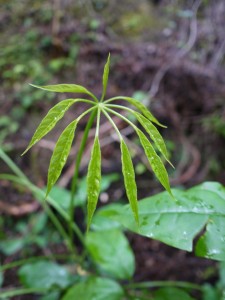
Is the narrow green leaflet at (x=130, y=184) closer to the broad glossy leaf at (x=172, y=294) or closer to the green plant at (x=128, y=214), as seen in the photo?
A: the green plant at (x=128, y=214)

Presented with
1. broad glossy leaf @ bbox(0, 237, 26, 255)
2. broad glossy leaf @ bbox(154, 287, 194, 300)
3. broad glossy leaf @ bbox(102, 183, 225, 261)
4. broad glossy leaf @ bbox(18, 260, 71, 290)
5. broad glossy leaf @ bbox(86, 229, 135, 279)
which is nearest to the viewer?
broad glossy leaf @ bbox(102, 183, 225, 261)

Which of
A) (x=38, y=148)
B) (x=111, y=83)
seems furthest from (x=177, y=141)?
(x=38, y=148)

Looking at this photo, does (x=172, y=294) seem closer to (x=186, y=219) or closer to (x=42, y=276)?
(x=186, y=219)

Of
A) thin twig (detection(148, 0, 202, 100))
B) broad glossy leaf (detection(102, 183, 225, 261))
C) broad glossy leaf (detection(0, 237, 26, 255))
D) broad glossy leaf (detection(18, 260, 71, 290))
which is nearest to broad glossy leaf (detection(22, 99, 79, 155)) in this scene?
broad glossy leaf (detection(102, 183, 225, 261))

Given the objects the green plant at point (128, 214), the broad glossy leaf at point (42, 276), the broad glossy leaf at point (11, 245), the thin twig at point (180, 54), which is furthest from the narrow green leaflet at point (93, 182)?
the thin twig at point (180, 54)

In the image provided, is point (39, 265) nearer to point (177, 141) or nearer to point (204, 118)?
point (177, 141)

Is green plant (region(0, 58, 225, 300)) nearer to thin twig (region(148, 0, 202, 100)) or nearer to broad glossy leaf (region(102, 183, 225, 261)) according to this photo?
broad glossy leaf (region(102, 183, 225, 261))

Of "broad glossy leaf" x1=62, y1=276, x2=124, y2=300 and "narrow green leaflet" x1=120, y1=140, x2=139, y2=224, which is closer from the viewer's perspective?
"narrow green leaflet" x1=120, y1=140, x2=139, y2=224
